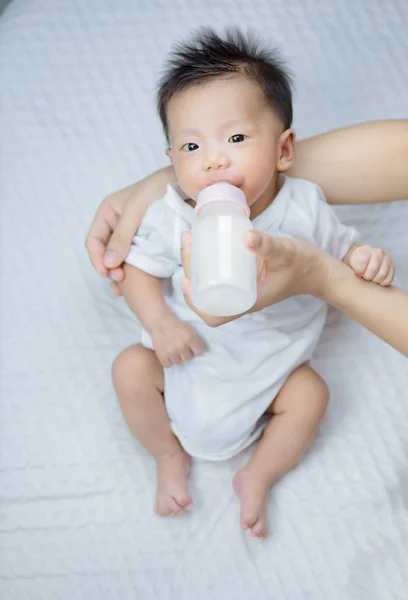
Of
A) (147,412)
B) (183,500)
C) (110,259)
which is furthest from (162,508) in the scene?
(110,259)

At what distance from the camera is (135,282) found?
3.96 ft

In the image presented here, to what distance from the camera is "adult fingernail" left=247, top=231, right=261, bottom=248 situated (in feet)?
2.73

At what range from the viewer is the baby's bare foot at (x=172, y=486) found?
1.16 metres

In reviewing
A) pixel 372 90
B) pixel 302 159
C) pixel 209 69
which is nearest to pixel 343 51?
pixel 372 90

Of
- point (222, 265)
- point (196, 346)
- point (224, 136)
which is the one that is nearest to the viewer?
point (222, 265)

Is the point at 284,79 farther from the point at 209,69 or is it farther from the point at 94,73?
the point at 94,73

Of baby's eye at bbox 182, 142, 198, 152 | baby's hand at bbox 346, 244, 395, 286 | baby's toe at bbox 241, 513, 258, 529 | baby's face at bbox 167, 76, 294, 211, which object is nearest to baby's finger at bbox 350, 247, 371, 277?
baby's hand at bbox 346, 244, 395, 286

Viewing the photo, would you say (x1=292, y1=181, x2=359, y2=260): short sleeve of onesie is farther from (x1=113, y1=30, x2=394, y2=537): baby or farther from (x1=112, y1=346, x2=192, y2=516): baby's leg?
(x1=112, y1=346, x2=192, y2=516): baby's leg

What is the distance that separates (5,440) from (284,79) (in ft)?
2.25

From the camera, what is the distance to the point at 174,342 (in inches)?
45.7

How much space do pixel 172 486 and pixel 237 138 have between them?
501 millimetres

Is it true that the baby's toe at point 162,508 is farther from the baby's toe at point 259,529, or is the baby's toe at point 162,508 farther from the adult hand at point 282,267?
the adult hand at point 282,267

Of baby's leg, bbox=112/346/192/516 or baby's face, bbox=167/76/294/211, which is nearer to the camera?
baby's face, bbox=167/76/294/211

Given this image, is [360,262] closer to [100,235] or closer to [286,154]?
[286,154]
